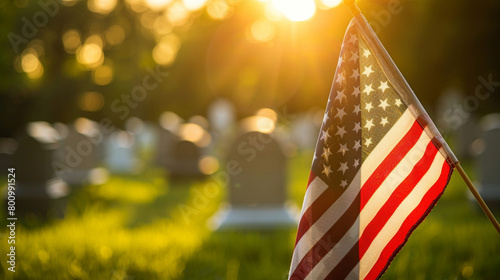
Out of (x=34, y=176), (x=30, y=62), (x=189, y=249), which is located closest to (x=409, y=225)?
(x=189, y=249)

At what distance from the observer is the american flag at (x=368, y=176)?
7.53 ft

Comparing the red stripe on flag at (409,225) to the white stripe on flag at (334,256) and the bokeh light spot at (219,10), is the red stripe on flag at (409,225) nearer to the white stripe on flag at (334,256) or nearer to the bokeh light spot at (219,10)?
the white stripe on flag at (334,256)

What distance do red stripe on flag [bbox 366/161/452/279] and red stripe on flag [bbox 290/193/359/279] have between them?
13cm

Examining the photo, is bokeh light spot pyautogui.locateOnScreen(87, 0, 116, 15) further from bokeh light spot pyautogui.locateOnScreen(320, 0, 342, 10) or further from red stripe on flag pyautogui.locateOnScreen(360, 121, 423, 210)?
red stripe on flag pyautogui.locateOnScreen(360, 121, 423, 210)

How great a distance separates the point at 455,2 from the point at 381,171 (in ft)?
22.9

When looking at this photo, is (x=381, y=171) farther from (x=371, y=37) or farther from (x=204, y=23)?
(x=204, y=23)

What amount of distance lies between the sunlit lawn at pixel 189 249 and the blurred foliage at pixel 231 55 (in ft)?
10.5

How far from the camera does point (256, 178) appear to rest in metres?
6.19

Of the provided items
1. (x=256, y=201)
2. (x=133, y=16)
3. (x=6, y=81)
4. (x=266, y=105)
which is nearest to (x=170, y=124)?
(x=6, y=81)

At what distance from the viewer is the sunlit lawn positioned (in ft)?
13.6

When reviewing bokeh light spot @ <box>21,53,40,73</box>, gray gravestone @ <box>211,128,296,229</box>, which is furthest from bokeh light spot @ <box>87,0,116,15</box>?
gray gravestone @ <box>211,128,296,229</box>

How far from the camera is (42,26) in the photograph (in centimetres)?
2247

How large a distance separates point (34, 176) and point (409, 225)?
616 cm

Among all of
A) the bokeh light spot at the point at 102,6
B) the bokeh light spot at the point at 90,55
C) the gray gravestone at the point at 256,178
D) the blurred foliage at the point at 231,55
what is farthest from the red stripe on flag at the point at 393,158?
the bokeh light spot at the point at 102,6
